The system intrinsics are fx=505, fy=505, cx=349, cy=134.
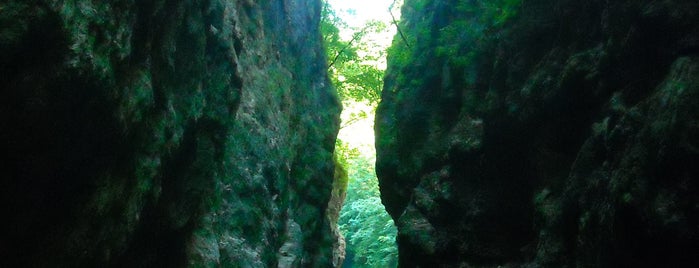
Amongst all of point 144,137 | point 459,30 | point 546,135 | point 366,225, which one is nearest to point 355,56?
point 459,30

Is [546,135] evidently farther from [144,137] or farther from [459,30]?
[144,137]

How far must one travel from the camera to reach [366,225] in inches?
1380

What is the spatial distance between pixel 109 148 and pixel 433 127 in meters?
9.79

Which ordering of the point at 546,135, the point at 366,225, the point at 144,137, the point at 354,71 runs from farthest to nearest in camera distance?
1. the point at 366,225
2. the point at 354,71
3. the point at 546,135
4. the point at 144,137

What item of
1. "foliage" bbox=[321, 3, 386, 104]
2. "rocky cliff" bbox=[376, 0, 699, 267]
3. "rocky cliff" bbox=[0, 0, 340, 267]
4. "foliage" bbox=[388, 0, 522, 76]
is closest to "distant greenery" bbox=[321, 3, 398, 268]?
"foliage" bbox=[321, 3, 386, 104]

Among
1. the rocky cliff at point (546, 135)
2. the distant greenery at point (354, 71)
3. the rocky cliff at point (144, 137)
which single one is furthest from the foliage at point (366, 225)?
the rocky cliff at point (144, 137)

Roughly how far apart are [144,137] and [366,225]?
A: 97.7 feet

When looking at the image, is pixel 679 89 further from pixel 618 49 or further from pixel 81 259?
pixel 81 259

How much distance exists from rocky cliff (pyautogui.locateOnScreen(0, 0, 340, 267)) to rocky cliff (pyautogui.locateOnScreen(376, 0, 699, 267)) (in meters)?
3.73

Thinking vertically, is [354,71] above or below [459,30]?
above

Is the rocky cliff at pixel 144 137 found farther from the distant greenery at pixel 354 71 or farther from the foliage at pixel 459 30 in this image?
the distant greenery at pixel 354 71

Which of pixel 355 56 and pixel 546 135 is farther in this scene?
pixel 355 56

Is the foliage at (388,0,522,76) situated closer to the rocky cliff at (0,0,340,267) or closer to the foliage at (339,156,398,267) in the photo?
the rocky cliff at (0,0,340,267)

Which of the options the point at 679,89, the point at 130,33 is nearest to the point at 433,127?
the point at 679,89
